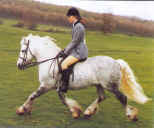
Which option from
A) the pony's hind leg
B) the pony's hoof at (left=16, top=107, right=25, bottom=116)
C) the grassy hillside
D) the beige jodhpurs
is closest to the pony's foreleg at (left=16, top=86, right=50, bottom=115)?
the pony's hoof at (left=16, top=107, right=25, bottom=116)

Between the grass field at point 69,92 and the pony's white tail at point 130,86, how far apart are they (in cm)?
10

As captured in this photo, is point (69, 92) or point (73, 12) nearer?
point (73, 12)

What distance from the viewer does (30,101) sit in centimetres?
412

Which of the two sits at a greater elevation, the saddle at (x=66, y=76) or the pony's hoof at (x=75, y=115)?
the saddle at (x=66, y=76)

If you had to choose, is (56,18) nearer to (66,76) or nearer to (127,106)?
(66,76)

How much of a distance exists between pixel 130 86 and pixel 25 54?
1.89 meters

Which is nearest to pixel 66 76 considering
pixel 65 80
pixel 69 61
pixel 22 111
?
pixel 65 80

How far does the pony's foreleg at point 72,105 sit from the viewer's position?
413 cm

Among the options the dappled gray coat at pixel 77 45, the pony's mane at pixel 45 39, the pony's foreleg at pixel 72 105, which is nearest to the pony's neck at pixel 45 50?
the pony's mane at pixel 45 39

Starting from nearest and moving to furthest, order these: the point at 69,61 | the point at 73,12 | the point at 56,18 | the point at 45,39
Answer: the point at 69,61, the point at 73,12, the point at 45,39, the point at 56,18

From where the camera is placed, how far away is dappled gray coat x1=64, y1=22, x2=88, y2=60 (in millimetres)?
3988

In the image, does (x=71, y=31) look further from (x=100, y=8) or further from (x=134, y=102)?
(x=134, y=102)

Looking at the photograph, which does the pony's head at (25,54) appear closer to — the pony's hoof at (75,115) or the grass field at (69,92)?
the grass field at (69,92)

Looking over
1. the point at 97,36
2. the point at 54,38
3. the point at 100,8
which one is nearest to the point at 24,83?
the point at 54,38
